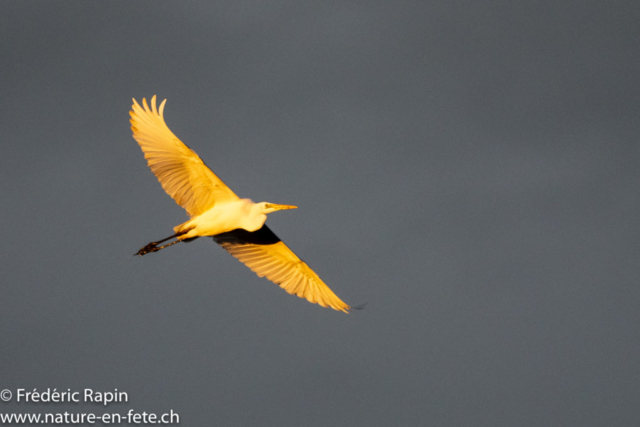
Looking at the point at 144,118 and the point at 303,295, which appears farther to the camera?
the point at 303,295

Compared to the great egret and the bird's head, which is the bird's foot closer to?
the great egret

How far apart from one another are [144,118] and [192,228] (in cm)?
298

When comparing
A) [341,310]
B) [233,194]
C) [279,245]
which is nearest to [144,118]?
[233,194]

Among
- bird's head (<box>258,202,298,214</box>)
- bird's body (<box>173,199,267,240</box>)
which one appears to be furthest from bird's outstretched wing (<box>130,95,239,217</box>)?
bird's head (<box>258,202,298,214</box>)

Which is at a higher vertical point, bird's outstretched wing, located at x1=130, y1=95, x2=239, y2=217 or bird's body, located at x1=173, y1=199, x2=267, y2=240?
bird's outstretched wing, located at x1=130, y1=95, x2=239, y2=217

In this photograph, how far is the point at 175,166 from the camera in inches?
881

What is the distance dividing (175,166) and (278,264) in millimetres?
3940

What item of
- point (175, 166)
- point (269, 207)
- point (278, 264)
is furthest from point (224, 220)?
point (278, 264)

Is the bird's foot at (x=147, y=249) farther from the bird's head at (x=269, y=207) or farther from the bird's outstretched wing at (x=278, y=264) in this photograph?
the bird's head at (x=269, y=207)

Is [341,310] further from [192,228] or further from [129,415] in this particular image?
[129,415]

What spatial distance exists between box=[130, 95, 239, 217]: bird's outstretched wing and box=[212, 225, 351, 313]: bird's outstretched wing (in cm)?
172

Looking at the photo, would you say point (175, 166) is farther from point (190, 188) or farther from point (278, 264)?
point (278, 264)

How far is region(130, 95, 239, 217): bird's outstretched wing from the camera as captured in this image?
22203 mm

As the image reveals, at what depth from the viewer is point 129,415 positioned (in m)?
26.7
